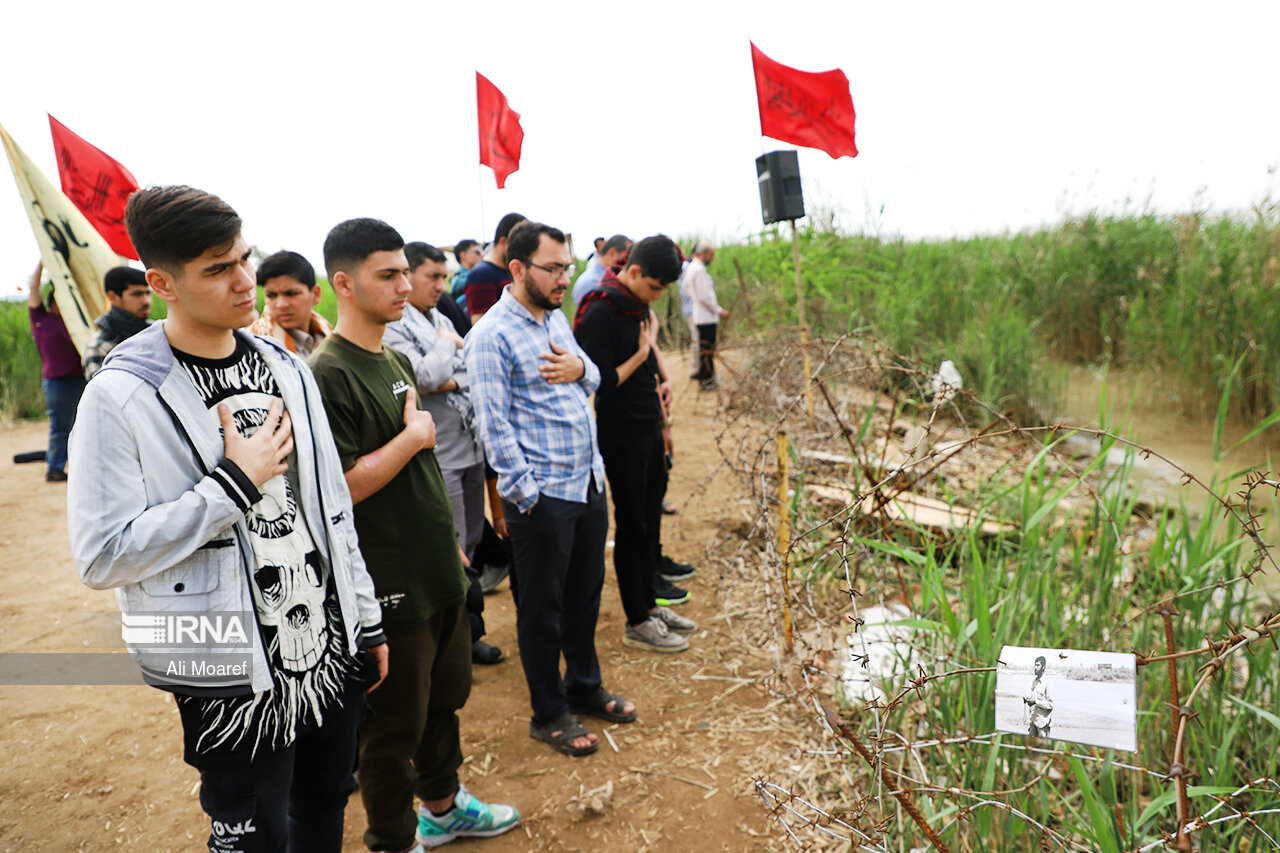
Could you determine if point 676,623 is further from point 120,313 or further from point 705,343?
point 705,343

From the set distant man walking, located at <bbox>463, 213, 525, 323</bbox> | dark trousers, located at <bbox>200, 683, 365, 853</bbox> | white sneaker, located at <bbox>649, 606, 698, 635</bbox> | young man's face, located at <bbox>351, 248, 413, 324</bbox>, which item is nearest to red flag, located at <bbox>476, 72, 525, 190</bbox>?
distant man walking, located at <bbox>463, 213, 525, 323</bbox>

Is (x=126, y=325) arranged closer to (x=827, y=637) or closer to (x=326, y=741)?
(x=326, y=741)

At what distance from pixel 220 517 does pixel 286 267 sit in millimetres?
2012

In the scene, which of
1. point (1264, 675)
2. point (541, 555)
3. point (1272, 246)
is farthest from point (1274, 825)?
point (1272, 246)

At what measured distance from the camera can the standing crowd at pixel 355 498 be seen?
4.36ft

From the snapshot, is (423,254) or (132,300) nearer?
(423,254)

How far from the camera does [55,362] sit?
6.25 m

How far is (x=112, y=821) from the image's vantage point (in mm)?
2436

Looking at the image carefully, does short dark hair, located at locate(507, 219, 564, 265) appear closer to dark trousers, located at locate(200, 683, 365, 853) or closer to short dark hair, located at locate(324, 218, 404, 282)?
short dark hair, located at locate(324, 218, 404, 282)

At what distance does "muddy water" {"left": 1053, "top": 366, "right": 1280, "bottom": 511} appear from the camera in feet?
18.6

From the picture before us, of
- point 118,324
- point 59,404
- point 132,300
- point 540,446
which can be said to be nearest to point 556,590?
point 540,446

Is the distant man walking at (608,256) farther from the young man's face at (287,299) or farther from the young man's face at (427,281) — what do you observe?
the young man's face at (287,299)

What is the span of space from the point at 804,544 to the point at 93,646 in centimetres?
355

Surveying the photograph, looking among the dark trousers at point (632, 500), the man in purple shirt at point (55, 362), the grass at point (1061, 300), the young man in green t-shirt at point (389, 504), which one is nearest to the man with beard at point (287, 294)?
the young man in green t-shirt at point (389, 504)
